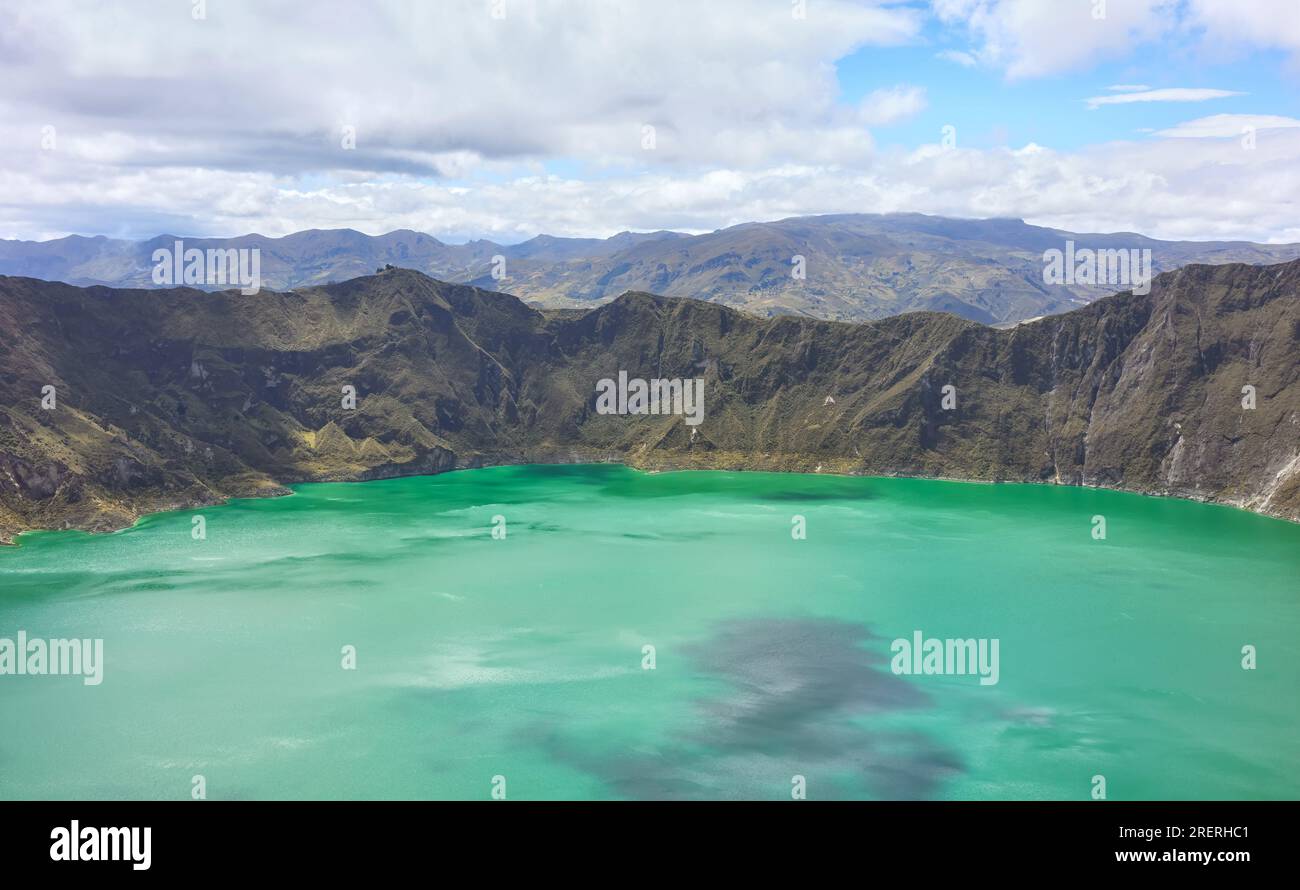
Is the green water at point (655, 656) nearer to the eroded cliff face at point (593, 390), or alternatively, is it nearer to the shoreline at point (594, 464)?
the shoreline at point (594, 464)

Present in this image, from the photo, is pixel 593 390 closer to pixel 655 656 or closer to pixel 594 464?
pixel 594 464

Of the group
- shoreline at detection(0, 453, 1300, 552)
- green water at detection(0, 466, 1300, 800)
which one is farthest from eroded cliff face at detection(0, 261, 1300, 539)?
green water at detection(0, 466, 1300, 800)

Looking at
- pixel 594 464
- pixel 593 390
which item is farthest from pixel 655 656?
pixel 593 390

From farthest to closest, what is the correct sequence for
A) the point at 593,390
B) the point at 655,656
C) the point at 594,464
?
the point at 593,390 → the point at 594,464 → the point at 655,656

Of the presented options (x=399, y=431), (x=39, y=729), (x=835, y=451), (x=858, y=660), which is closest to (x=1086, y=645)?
(x=858, y=660)

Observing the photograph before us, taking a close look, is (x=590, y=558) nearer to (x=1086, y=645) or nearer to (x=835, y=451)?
(x=1086, y=645)

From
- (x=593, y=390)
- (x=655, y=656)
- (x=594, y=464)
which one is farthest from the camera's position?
(x=593, y=390)

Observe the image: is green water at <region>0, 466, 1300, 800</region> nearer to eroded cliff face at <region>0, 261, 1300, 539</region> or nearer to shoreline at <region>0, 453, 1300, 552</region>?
shoreline at <region>0, 453, 1300, 552</region>

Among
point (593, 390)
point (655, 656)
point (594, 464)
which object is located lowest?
point (655, 656)
